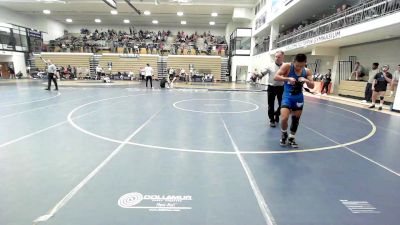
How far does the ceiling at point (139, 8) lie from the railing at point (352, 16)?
11.5 m

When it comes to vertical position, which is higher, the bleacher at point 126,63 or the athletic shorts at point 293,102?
the bleacher at point 126,63

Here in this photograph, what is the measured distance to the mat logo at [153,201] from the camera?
254cm

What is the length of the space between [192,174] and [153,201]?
818 millimetres

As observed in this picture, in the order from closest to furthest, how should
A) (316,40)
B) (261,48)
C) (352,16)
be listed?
(352,16)
(316,40)
(261,48)

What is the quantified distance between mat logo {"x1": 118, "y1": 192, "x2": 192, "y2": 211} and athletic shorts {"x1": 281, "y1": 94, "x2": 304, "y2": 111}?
2.77 metres

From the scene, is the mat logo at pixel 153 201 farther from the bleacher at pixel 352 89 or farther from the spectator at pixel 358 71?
the spectator at pixel 358 71

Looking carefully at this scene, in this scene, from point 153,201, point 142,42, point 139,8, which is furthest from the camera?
point 142,42

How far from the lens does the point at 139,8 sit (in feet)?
Answer: 91.7

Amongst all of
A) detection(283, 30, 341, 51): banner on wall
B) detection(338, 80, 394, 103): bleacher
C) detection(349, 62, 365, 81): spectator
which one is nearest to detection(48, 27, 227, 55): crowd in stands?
detection(283, 30, 341, 51): banner on wall

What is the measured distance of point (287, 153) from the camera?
4.30 metres

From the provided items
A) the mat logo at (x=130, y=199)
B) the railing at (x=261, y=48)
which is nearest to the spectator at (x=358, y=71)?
the railing at (x=261, y=48)

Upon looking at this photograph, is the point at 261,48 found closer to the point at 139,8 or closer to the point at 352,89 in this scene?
the point at 352,89

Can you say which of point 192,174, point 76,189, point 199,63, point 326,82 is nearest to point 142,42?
point 199,63

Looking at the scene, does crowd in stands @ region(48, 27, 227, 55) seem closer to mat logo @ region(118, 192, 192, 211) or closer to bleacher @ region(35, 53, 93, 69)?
bleacher @ region(35, 53, 93, 69)
